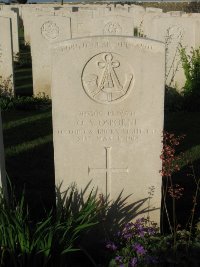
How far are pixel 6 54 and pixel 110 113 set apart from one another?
518cm

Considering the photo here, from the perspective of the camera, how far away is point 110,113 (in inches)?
145

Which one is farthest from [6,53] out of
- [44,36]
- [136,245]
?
[136,245]

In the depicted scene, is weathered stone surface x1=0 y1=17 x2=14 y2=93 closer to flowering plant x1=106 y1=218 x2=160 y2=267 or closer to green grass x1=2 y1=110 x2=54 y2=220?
green grass x1=2 y1=110 x2=54 y2=220

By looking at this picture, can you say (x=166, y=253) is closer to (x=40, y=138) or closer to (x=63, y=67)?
(x=63, y=67)

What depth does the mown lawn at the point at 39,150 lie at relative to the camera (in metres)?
5.08

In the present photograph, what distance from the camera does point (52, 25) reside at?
890cm

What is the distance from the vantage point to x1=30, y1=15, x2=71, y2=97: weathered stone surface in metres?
8.86

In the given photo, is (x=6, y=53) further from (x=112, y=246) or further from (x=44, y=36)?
(x=112, y=246)

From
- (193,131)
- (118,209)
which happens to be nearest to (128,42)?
(118,209)

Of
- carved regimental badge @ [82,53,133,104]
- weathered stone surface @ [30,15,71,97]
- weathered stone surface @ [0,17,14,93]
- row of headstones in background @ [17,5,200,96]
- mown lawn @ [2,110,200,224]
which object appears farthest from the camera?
weathered stone surface @ [30,15,71,97]

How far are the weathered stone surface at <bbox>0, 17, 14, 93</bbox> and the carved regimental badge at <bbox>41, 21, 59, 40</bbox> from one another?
727 millimetres

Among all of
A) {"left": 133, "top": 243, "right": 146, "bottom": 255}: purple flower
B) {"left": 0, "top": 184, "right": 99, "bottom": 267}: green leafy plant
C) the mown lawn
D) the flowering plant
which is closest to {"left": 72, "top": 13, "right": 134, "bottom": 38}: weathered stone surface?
the mown lawn

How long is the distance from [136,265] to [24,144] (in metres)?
3.62

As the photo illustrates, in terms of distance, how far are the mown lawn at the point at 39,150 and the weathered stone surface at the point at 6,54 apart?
29.4 inches
